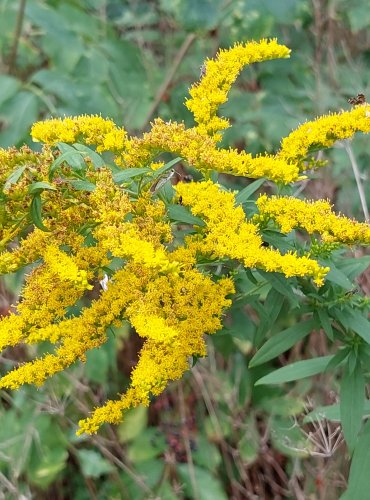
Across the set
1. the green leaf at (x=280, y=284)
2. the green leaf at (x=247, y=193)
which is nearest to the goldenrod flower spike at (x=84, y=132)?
the green leaf at (x=247, y=193)

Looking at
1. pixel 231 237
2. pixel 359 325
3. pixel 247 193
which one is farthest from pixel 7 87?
pixel 359 325

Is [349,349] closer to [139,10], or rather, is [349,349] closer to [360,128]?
[360,128]

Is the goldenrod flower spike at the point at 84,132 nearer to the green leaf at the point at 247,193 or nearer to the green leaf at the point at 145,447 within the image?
the green leaf at the point at 247,193

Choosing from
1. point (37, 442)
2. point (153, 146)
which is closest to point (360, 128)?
point (153, 146)

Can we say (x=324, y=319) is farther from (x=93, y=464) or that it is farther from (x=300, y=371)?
(x=93, y=464)

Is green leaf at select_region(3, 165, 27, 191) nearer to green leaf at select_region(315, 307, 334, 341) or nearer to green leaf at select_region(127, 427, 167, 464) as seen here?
green leaf at select_region(315, 307, 334, 341)

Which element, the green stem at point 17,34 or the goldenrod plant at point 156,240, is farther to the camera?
the green stem at point 17,34

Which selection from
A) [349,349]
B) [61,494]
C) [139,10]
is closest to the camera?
[349,349]
